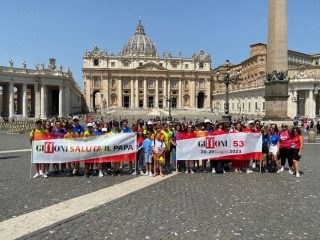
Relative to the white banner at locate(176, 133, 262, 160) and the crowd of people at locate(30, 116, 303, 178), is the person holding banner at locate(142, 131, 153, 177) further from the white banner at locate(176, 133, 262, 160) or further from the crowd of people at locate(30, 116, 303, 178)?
the white banner at locate(176, 133, 262, 160)

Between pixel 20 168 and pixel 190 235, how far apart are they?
27.5 feet

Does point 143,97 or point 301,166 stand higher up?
point 143,97

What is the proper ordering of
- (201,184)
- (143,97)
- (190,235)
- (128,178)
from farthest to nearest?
(143,97) < (128,178) < (201,184) < (190,235)

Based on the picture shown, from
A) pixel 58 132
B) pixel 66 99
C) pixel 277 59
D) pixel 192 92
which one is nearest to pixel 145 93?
pixel 192 92

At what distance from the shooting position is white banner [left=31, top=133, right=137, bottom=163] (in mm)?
11234

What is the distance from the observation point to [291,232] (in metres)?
5.94

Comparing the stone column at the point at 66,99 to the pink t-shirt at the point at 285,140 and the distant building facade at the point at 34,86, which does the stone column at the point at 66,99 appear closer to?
the distant building facade at the point at 34,86

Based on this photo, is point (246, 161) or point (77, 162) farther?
point (246, 161)

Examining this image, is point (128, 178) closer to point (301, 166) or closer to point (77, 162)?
point (77, 162)

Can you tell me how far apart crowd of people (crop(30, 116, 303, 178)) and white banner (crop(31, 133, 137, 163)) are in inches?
8.1

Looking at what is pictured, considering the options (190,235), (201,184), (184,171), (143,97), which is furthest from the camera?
(143,97)

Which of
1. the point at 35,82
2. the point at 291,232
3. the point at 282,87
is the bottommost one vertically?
the point at 291,232

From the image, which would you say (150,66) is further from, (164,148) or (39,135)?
(164,148)

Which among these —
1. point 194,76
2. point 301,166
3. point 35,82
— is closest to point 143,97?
point 194,76
